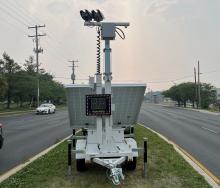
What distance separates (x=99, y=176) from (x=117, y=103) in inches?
129

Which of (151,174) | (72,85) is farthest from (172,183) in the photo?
(72,85)

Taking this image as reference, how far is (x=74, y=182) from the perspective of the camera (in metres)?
8.73

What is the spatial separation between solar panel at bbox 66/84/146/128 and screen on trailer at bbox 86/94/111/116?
111cm

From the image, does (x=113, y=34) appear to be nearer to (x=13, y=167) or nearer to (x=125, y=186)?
(x=125, y=186)

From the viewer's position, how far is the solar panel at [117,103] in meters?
11.0

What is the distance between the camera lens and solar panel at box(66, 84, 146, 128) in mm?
10977

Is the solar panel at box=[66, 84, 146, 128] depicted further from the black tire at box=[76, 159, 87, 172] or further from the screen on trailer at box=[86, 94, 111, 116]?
the black tire at box=[76, 159, 87, 172]

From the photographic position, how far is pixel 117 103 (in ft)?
39.6

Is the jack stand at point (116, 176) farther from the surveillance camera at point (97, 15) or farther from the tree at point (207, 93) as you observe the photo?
the tree at point (207, 93)

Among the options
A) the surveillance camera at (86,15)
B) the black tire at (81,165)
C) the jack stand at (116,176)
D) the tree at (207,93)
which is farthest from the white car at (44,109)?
the tree at (207,93)

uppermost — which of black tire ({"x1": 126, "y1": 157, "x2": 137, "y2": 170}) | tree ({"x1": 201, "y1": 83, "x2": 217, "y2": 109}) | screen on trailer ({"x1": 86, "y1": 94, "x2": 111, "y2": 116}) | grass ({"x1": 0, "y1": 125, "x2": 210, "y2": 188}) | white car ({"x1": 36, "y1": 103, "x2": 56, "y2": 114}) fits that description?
tree ({"x1": 201, "y1": 83, "x2": 217, "y2": 109})

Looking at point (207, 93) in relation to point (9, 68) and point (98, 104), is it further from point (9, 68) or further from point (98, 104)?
point (98, 104)

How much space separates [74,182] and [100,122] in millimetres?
1737

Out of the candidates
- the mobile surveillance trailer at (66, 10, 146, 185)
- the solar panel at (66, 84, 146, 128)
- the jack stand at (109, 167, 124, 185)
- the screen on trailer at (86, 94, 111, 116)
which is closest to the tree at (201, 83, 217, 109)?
the solar panel at (66, 84, 146, 128)
